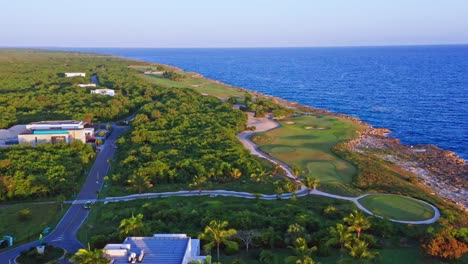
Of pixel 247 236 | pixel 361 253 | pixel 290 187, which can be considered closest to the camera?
pixel 361 253

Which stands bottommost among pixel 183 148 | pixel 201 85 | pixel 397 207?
pixel 397 207

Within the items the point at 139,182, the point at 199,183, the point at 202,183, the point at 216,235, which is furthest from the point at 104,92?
the point at 216,235

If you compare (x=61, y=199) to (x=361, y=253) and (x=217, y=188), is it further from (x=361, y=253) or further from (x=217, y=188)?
(x=361, y=253)

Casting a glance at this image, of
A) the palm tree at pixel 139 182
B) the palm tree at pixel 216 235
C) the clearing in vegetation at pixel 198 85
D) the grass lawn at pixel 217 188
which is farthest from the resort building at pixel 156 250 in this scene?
the clearing in vegetation at pixel 198 85

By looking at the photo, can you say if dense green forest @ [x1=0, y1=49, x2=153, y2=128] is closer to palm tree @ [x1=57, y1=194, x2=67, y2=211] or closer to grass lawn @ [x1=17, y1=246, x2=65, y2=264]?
palm tree @ [x1=57, y1=194, x2=67, y2=211]

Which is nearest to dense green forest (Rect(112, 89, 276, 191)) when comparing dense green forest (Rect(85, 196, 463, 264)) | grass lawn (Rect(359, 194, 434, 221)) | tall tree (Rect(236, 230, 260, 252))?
dense green forest (Rect(85, 196, 463, 264))

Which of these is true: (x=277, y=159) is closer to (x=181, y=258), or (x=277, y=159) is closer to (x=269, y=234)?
(x=269, y=234)

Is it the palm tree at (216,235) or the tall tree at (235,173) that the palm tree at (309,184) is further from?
the palm tree at (216,235)
